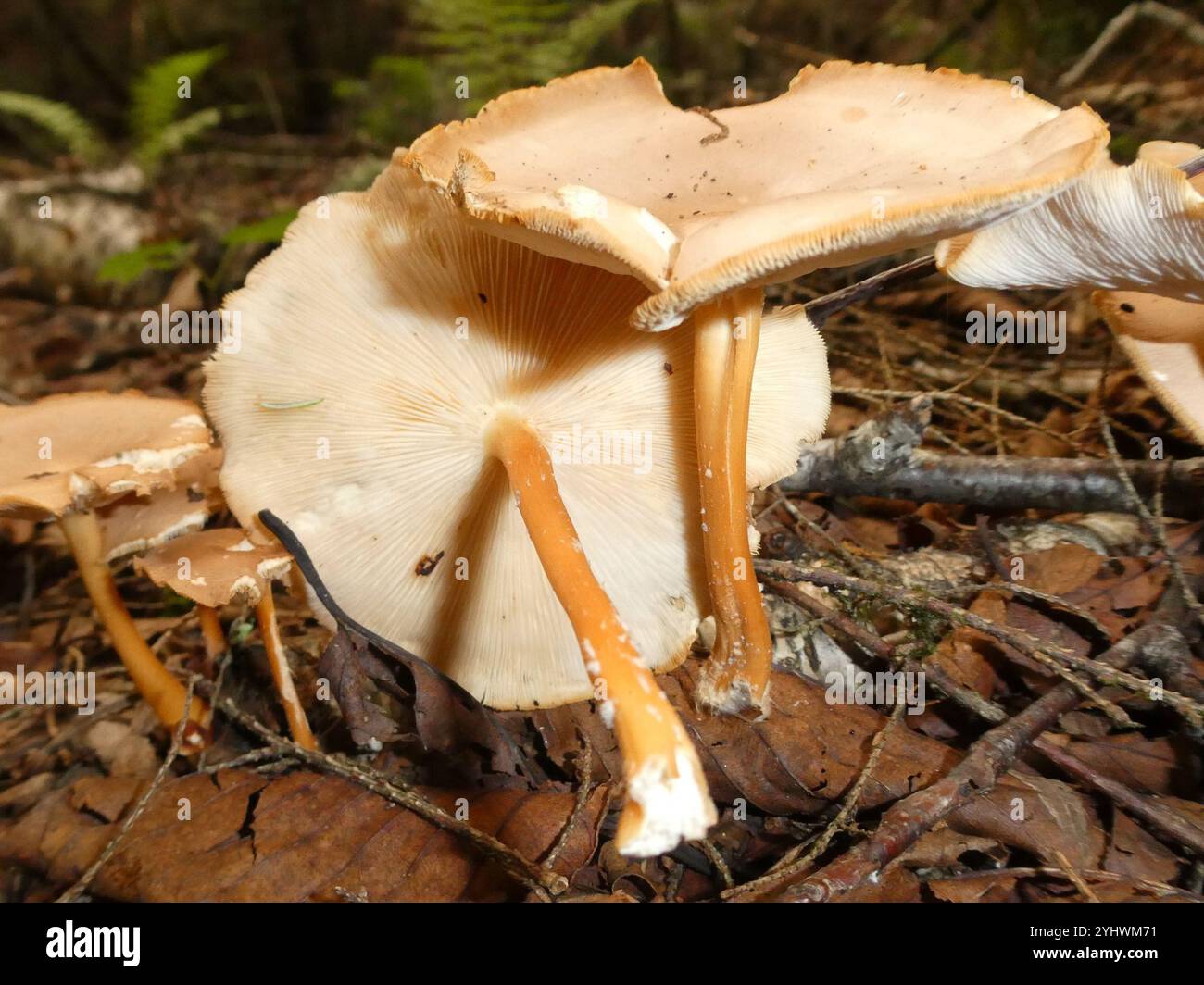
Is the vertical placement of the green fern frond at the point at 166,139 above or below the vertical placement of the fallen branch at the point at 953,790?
above

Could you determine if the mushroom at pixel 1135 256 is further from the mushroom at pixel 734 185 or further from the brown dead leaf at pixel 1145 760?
the brown dead leaf at pixel 1145 760

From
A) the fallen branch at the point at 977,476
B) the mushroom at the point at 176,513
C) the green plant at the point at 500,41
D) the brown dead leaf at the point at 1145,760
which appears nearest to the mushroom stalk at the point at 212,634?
the mushroom at the point at 176,513

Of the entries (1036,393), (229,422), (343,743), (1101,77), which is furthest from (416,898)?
(1101,77)

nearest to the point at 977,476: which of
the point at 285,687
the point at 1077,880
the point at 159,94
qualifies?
the point at 1077,880

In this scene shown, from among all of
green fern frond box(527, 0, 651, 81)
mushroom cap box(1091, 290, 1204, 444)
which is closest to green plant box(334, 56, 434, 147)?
green fern frond box(527, 0, 651, 81)

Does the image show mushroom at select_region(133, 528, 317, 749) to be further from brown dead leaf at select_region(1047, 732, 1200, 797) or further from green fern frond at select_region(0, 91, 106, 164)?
green fern frond at select_region(0, 91, 106, 164)

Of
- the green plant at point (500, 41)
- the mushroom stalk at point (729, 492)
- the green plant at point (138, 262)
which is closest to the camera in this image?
the mushroom stalk at point (729, 492)
